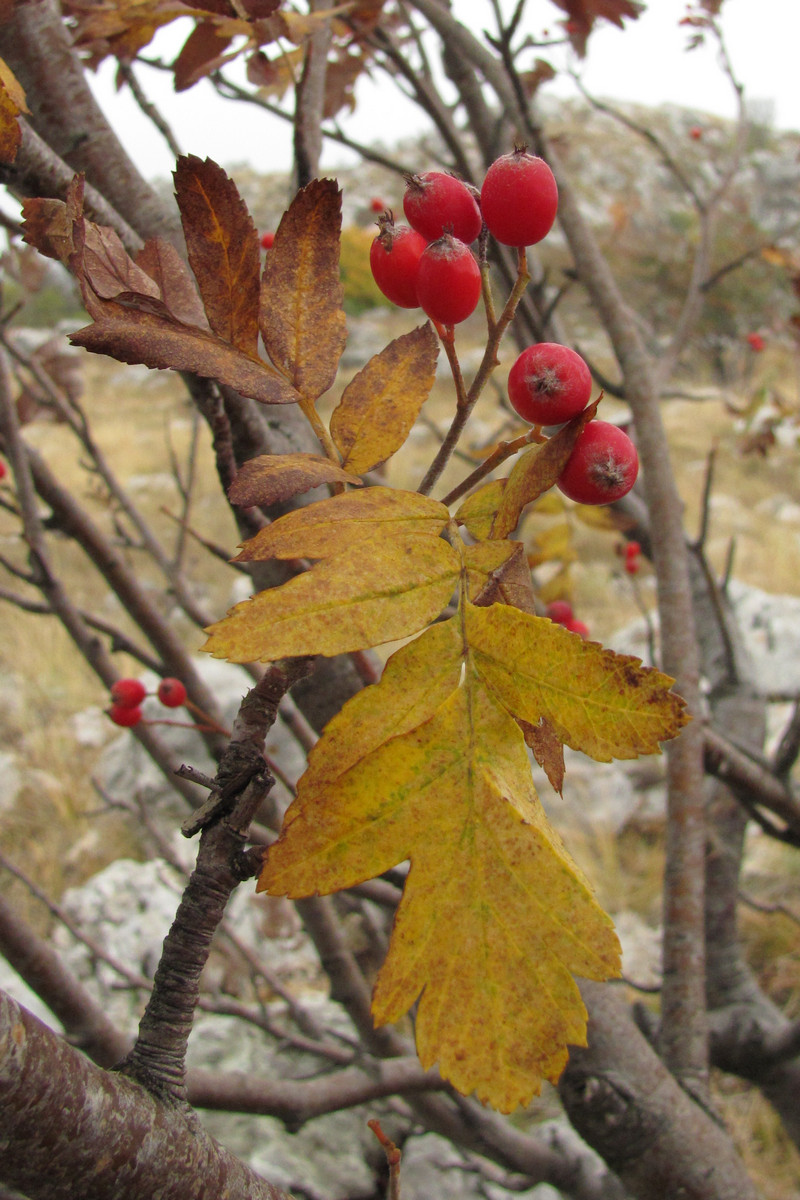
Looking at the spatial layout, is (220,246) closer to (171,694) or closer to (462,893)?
(462,893)

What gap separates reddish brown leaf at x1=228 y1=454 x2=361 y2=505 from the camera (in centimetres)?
36

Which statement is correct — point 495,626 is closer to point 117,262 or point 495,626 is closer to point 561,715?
point 561,715

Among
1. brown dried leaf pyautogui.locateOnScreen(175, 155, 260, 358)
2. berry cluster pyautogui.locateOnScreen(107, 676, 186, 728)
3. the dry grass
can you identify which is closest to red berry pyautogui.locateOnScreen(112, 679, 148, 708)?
berry cluster pyautogui.locateOnScreen(107, 676, 186, 728)

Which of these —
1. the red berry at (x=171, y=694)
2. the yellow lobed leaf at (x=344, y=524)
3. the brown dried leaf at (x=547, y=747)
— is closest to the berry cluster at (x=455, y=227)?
the yellow lobed leaf at (x=344, y=524)

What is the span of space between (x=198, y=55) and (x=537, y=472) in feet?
1.95

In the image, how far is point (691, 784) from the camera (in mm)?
983

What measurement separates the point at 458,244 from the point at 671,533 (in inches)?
31.9

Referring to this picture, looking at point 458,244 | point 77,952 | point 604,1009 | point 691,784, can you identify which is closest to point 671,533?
point 691,784

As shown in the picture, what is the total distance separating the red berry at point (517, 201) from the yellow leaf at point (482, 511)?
132 millimetres

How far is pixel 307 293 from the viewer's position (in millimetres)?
394

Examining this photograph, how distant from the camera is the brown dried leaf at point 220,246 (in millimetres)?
364

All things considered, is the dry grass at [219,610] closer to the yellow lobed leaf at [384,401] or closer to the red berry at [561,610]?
the red berry at [561,610]

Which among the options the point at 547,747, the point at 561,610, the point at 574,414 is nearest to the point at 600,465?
the point at 574,414

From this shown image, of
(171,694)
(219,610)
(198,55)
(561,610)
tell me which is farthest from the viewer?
(219,610)
